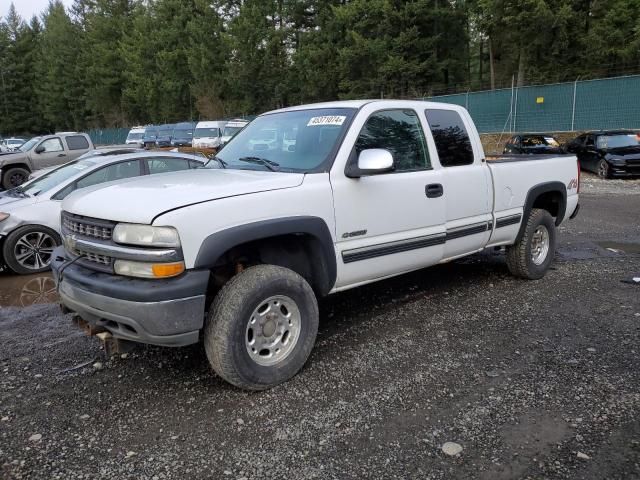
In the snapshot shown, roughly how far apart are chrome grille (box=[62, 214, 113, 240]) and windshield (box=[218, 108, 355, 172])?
1.31 meters

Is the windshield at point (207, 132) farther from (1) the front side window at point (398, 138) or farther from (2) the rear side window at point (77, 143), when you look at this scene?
(1) the front side window at point (398, 138)

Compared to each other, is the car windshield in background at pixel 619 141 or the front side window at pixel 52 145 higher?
the front side window at pixel 52 145

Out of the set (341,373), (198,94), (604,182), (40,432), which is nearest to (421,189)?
(341,373)

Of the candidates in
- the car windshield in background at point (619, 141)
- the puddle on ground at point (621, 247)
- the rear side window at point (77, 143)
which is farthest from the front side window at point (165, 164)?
the car windshield in background at point (619, 141)

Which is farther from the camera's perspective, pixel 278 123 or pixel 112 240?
pixel 278 123

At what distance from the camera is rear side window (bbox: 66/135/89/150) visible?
16.8 metres

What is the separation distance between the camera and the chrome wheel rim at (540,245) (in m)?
6.17

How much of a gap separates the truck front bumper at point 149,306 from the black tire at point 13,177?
14640 millimetres

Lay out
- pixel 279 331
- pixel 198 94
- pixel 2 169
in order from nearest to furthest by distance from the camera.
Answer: pixel 279 331 → pixel 2 169 → pixel 198 94

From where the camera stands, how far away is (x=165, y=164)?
8.12 m

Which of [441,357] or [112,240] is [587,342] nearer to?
[441,357]

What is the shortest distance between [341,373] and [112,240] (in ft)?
5.98

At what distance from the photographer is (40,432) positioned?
316cm

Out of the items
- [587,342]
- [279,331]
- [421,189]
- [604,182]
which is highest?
[421,189]
